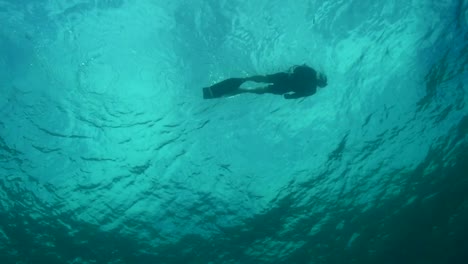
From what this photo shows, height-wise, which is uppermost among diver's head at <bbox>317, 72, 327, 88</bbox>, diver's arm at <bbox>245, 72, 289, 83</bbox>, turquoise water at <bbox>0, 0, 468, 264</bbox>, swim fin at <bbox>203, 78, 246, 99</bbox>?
turquoise water at <bbox>0, 0, 468, 264</bbox>

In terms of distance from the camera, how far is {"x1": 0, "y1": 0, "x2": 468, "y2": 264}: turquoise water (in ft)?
31.0

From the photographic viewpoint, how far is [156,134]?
11.5 meters

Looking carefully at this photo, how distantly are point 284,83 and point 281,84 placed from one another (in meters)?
0.08

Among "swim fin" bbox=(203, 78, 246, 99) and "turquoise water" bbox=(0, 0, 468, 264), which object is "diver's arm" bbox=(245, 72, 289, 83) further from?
"turquoise water" bbox=(0, 0, 468, 264)

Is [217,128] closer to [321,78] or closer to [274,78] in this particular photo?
[274,78]

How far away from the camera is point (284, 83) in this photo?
25.4ft

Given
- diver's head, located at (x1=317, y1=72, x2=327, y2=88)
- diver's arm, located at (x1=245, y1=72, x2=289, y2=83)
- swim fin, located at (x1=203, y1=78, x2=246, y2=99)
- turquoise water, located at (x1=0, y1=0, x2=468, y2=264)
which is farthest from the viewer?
turquoise water, located at (x1=0, y1=0, x2=468, y2=264)

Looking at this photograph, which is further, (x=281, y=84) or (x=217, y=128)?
(x=217, y=128)

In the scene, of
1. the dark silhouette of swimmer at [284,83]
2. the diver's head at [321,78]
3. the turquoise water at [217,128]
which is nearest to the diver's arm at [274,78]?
the dark silhouette of swimmer at [284,83]

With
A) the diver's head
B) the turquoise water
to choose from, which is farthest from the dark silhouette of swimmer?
the turquoise water

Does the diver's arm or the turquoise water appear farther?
the turquoise water

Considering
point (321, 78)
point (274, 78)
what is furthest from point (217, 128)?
point (321, 78)

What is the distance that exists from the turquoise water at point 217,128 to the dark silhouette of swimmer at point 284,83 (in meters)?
2.62

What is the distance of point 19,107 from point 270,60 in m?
7.91
